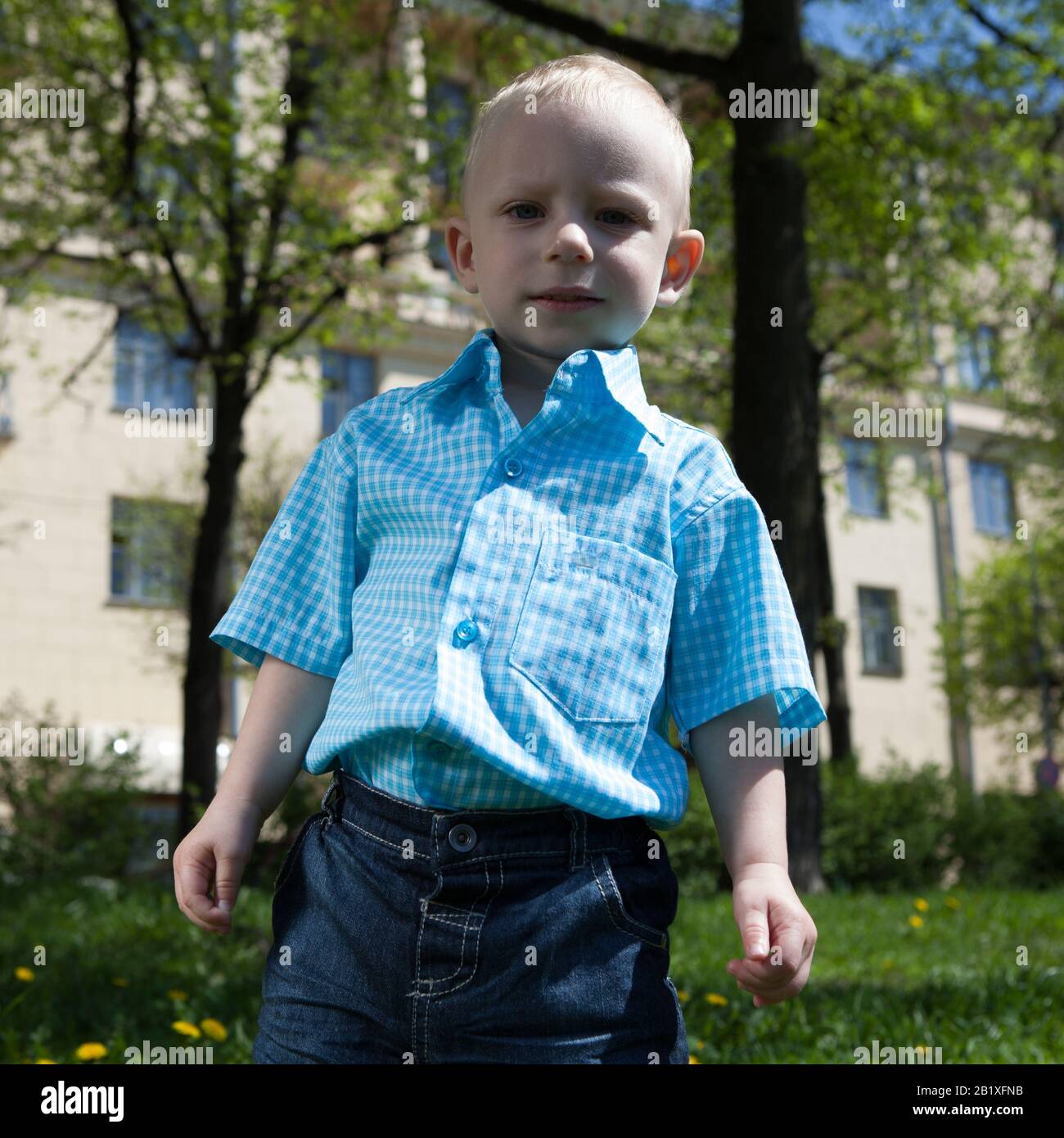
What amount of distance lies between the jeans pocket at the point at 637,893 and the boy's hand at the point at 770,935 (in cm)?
12

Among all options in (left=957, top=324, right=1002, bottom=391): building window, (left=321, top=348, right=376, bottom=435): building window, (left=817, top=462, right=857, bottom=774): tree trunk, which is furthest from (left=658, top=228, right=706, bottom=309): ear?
(left=321, top=348, right=376, bottom=435): building window

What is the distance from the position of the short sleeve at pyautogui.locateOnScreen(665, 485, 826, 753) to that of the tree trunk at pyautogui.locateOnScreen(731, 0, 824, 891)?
5.52 meters

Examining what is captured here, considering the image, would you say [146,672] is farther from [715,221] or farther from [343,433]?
[343,433]

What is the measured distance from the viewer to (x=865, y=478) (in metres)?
20.9

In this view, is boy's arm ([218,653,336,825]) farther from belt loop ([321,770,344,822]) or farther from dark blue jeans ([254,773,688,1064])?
dark blue jeans ([254,773,688,1064])

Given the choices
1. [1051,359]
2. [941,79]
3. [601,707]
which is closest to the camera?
[601,707]

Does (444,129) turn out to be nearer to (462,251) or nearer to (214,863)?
(462,251)

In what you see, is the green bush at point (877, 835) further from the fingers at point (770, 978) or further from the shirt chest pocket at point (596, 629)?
the fingers at point (770, 978)

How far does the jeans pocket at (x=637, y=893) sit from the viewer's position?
77.5 inches

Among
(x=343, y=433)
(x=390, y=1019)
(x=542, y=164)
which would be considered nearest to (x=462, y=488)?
(x=343, y=433)

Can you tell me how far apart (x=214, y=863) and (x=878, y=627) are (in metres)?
31.9

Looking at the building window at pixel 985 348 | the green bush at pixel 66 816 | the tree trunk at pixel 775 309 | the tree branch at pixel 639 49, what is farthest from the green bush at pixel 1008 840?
the tree branch at pixel 639 49

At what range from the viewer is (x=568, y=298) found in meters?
2.19

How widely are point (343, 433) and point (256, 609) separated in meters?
0.34
